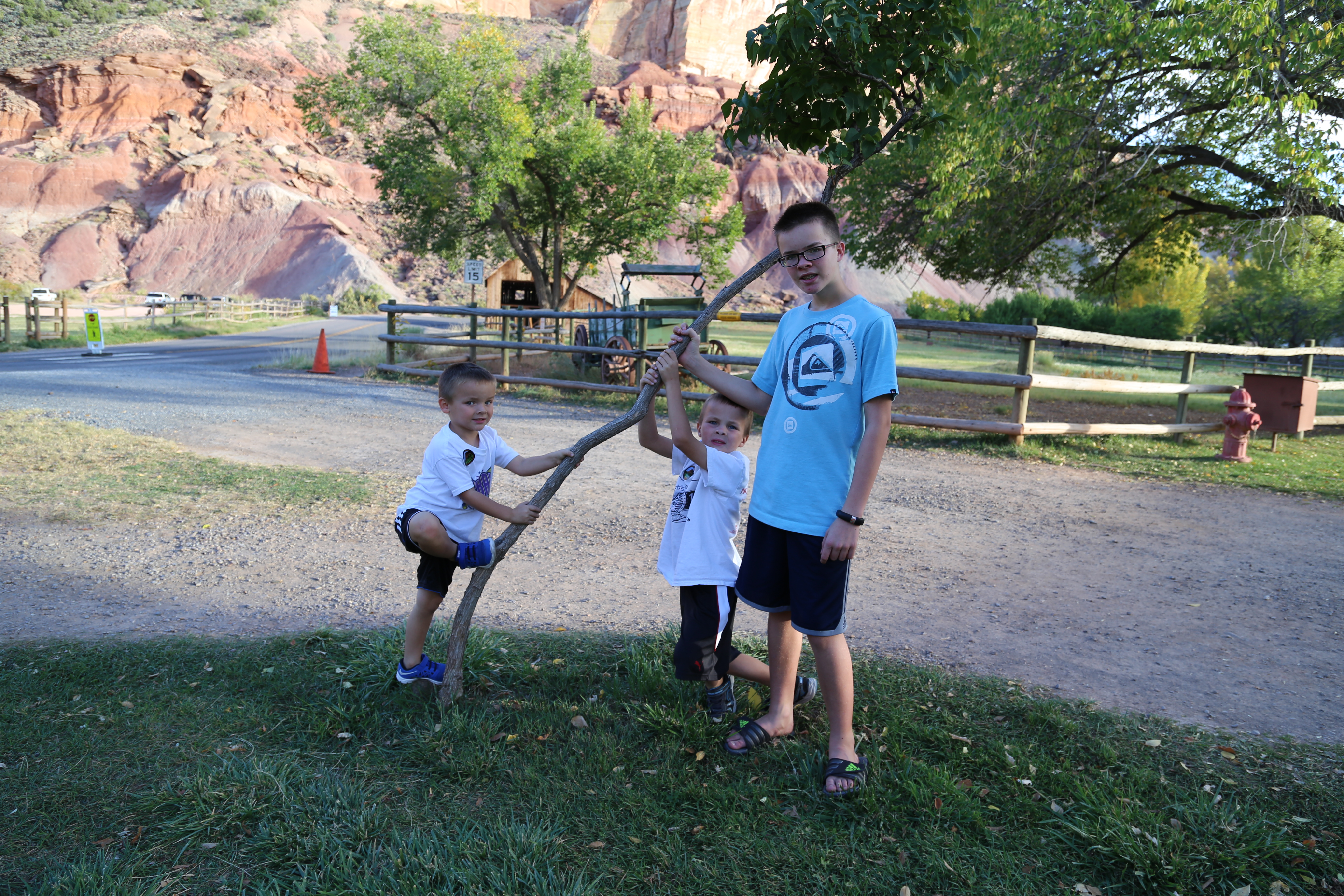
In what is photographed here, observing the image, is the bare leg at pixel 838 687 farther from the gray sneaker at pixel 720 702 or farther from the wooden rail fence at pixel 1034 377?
the wooden rail fence at pixel 1034 377

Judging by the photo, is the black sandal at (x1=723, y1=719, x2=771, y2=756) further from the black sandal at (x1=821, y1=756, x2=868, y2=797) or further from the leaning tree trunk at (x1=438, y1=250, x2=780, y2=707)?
the leaning tree trunk at (x1=438, y1=250, x2=780, y2=707)

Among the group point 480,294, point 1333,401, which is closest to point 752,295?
point 480,294

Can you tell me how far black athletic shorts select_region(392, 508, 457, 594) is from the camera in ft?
10.4

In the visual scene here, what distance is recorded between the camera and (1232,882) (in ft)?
7.59

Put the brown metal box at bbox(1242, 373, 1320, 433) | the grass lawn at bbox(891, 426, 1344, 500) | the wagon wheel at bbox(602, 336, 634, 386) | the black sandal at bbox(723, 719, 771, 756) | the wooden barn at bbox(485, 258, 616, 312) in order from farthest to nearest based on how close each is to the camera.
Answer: the wooden barn at bbox(485, 258, 616, 312) < the wagon wheel at bbox(602, 336, 634, 386) < the brown metal box at bbox(1242, 373, 1320, 433) < the grass lawn at bbox(891, 426, 1344, 500) < the black sandal at bbox(723, 719, 771, 756)

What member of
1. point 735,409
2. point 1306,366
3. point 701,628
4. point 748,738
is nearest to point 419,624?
point 701,628

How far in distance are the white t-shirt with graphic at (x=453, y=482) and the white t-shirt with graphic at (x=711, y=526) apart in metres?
0.72

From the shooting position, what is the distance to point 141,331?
88.4ft

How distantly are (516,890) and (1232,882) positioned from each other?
1.93m

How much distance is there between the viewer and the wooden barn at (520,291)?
35.7m

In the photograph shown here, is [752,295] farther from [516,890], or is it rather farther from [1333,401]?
[516,890]

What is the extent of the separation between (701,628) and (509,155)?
18775 millimetres

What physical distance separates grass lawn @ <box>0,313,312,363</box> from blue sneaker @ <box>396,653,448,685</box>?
1530 cm

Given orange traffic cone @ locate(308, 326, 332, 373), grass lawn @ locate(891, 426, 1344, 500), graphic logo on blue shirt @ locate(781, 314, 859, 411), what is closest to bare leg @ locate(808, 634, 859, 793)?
graphic logo on blue shirt @ locate(781, 314, 859, 411)
